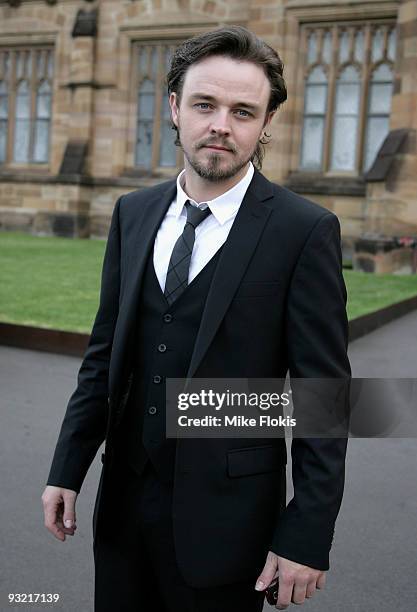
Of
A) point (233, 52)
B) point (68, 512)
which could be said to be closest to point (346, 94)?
point (233, 52)

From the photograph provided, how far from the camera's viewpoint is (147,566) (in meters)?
1.97

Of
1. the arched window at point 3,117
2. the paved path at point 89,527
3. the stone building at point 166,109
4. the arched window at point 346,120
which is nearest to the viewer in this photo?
the paved path at point 89,527

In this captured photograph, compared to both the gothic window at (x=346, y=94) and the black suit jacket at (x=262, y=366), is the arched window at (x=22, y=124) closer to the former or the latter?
the gothic window at (x=346, y=94)

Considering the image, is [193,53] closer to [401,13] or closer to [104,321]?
[104,321]

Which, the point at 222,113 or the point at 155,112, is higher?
the point at 155,112

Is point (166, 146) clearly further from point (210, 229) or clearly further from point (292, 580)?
point (292, 580)

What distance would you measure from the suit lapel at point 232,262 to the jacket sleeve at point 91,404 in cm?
Answer: 40

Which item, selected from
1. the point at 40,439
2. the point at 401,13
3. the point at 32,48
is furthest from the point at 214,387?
the point at 32,48

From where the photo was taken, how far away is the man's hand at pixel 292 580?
1714 millimetres

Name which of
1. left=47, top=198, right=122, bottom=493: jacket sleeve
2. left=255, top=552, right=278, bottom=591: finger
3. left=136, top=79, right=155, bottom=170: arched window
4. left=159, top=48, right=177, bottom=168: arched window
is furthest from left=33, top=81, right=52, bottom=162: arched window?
left=255, top=552, right=278, bottom=591: finger

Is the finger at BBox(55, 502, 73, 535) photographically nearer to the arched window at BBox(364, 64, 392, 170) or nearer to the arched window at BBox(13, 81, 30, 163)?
the arched window at BBox(364, 64, 392, 170)

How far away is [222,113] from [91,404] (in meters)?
0.84

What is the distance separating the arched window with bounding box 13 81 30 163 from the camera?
19.2 meters

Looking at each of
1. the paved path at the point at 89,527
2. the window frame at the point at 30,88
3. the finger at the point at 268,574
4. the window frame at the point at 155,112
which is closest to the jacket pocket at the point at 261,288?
the finger at the point at 268,574
